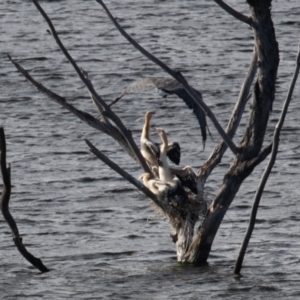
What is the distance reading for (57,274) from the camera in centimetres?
1270

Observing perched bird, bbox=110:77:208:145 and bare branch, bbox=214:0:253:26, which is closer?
bare branch, bbox=214:0:253:26

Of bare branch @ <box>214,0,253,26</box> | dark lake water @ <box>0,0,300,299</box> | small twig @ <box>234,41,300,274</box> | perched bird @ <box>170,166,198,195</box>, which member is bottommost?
dark lake water @ <box>0,0,300,299</box>

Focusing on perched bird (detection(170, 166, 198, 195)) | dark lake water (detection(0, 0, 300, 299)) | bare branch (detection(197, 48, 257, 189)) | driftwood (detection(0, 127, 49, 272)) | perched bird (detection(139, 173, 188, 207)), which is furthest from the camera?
dark lake water (detection(0, 0, 300, 299))

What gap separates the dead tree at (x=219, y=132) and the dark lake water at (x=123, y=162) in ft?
1.68

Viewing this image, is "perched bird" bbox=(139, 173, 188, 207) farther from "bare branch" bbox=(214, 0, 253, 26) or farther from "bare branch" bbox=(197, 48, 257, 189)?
"bare branch" bbox=(214, 0, 253, 26)

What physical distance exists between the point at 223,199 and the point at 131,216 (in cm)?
356

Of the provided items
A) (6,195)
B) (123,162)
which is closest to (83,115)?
(6,195)

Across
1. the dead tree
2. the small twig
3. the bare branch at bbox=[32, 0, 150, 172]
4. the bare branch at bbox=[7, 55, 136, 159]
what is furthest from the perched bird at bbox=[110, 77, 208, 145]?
the small twig

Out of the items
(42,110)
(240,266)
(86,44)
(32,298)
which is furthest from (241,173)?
(86,44)

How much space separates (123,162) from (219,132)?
6.55 meters

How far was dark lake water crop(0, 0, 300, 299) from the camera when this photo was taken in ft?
41.0

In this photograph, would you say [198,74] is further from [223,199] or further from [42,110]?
[223,199]

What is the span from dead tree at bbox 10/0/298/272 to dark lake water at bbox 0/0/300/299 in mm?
512

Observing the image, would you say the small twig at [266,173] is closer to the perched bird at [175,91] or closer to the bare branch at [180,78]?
the bare branch at [180,78]
